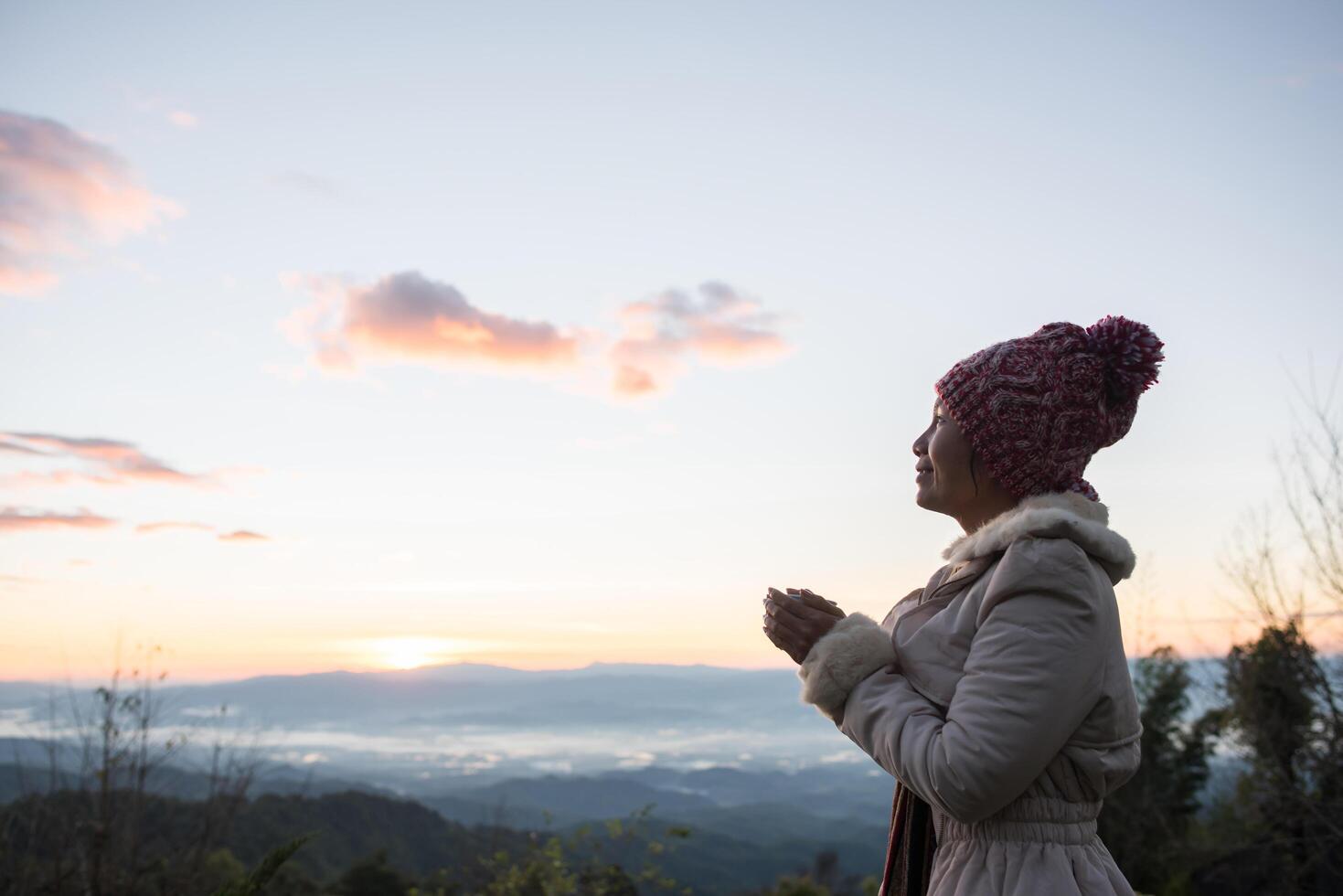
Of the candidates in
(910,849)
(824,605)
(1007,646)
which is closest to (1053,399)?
(1007,646)

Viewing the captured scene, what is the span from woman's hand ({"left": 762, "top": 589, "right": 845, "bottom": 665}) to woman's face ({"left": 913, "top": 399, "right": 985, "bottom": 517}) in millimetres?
303

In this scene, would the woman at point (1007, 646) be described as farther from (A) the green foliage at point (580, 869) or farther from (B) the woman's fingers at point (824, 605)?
(A) the green foliage at point (580, 869)

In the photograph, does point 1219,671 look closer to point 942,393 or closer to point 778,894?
point 778,894

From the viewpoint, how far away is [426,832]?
61.6 feet

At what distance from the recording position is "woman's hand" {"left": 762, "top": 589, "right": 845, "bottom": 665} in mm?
1961

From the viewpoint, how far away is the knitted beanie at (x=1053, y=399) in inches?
73.6

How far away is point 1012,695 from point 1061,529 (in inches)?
12.1

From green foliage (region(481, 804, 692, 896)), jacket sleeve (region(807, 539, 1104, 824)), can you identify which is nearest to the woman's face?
jacket sleeve (region(807, 539, 1104, 824))

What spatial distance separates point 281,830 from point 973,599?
14.9 meters

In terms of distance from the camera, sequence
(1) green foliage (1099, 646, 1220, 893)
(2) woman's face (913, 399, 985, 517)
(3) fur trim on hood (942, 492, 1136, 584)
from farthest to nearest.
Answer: (1) green foliage (1099, 646, 1220, 893), (2) woman's face (913, 399, 985, 517), (3) fur trim on hood (942, 492, 1136, 584)

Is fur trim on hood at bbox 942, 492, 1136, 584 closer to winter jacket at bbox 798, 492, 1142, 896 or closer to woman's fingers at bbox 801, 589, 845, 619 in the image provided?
winter jacket at bbox 798, 492, 1142, 896

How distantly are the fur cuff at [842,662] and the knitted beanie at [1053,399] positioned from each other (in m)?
0.40

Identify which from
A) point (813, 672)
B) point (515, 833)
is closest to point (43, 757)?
point (515, 833)

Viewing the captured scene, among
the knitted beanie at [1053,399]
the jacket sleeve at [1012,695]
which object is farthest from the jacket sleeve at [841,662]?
the knitted beanie at [1053,399]
